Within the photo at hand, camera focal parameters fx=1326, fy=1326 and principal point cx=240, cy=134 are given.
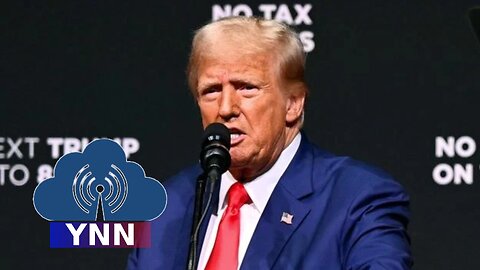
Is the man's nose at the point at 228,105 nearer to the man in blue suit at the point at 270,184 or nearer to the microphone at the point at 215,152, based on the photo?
the man in blue suit at the point at 270,184

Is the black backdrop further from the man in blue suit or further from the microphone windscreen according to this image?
the microphone windscreen

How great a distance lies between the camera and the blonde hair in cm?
255

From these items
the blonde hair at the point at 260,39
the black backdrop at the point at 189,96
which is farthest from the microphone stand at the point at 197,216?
the black backdrop at the point at 189,96

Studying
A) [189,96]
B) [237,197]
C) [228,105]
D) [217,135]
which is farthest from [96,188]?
[217,135]

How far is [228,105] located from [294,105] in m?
0.18

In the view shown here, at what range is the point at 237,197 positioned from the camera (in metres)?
2.65

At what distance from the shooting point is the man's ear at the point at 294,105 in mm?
2658

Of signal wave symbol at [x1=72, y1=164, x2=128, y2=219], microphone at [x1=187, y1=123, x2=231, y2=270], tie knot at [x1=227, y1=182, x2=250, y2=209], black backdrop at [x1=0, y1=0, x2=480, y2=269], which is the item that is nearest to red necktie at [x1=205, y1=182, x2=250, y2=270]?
tie knot at [x1=227, y1=182, x2=250, y2=209]

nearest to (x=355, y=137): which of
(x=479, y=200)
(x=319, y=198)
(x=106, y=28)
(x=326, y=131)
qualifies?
(x=326, y=131)

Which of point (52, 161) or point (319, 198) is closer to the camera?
point (319, 198)

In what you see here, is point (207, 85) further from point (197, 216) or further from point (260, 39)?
point (197, 216)

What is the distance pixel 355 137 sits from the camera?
3.54m

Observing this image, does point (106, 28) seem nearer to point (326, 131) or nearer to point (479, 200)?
point (326, 131)

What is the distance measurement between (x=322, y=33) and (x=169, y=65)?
42cm
